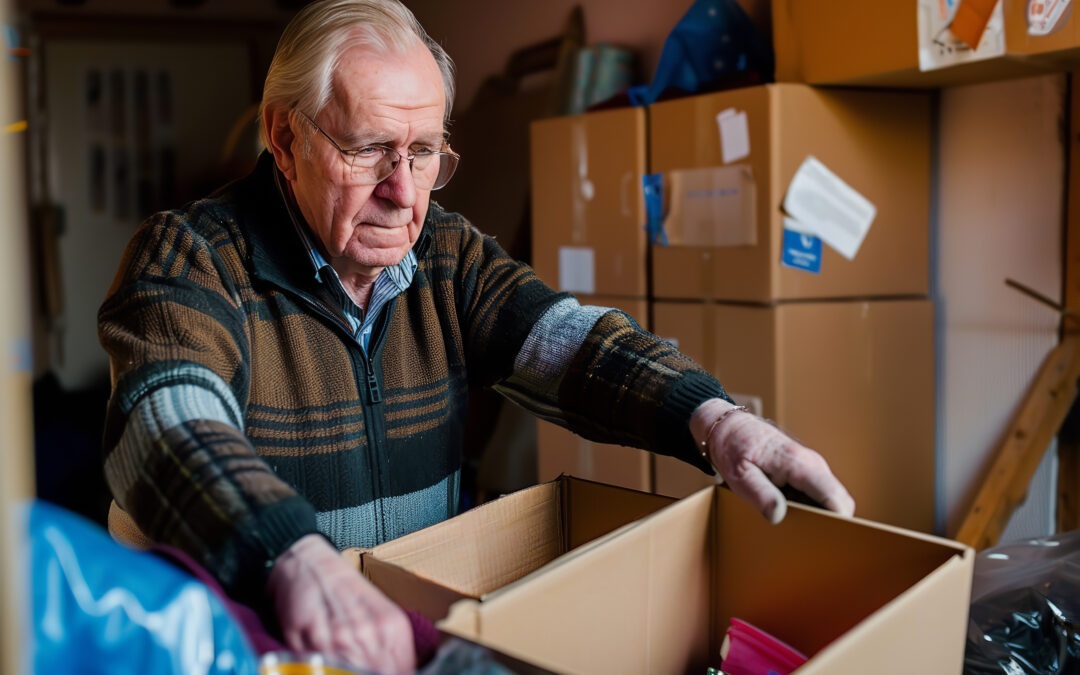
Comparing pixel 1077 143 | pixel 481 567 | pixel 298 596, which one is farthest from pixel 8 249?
pixel 1077 143

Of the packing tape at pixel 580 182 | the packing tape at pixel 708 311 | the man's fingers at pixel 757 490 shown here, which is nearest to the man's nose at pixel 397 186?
the man's fingers at pixel 757 490

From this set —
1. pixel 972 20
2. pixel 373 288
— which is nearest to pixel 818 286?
pixel 972 20

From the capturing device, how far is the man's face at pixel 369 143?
1.08 m

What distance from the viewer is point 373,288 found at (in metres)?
1.18

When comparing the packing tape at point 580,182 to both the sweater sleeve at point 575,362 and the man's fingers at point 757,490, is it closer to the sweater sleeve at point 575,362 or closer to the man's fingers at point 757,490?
the sweater sleeve at point 575,362

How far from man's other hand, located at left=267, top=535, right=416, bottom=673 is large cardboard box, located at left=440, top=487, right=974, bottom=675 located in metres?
0.05

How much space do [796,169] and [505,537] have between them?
1.60 m

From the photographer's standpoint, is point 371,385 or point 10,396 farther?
point 371,385

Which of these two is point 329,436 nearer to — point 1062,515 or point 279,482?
point 279,482

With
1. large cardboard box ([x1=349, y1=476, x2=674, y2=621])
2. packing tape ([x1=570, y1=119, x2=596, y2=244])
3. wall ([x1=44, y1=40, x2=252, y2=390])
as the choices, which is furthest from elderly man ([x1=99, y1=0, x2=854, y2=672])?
wall ([x1=44, y1=40, x2=252, y2=390])

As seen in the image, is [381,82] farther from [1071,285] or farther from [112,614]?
[1071,285]

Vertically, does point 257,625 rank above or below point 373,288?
below

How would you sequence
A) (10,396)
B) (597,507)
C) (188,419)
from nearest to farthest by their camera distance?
(10,396)
(188,419)
(597,507)

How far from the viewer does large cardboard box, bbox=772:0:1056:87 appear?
6.30 ft
